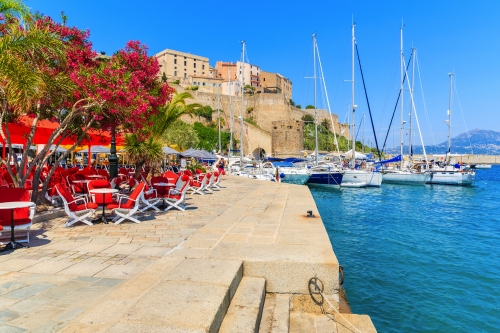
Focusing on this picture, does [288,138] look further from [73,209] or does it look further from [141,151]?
[73,209]

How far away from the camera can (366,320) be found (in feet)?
12.4

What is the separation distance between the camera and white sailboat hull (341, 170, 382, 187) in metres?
29.5

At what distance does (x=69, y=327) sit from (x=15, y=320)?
2.51 feet

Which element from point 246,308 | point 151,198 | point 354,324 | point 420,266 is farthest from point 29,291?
point 420,266

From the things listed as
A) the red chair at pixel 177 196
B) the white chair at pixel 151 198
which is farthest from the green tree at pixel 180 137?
the white chair at pixel 151 198

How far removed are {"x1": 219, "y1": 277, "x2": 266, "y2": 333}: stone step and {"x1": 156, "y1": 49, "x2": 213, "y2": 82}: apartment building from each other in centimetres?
8934

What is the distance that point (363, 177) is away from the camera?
29594 millimetres

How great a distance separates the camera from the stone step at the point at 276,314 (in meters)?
3.18

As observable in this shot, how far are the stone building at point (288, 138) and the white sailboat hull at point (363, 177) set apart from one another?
3776 cm

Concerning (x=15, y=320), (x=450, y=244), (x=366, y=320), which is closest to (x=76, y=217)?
(x=15, y=320)

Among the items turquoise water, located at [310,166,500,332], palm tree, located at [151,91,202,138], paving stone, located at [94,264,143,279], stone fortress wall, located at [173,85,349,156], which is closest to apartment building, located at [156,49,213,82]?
stone fortress wall, located at [173,85,349,156]

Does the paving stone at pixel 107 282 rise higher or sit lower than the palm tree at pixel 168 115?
lower

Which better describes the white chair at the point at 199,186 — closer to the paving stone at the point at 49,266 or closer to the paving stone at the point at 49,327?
the paving stone at the point at 49,266

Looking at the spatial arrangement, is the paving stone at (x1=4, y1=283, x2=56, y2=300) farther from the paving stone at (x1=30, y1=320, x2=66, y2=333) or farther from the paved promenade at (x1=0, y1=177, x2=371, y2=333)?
the paving stone at (x1=30, y1=320, x2=66, y2=333)
